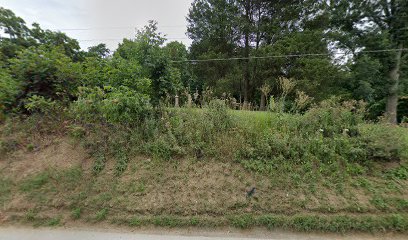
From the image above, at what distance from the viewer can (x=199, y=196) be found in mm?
3398

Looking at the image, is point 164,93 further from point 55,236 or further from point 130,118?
point 55,236

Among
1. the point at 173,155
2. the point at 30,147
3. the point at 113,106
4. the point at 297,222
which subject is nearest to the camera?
the point at 297,222

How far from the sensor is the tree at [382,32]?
13.3 meters

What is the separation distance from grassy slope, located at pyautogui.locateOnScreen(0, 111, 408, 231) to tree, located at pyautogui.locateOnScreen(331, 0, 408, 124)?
46.9 feet

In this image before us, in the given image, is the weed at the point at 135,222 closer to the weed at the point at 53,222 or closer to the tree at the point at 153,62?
the weed at the point at 53,222

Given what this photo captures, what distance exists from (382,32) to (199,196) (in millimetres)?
17870

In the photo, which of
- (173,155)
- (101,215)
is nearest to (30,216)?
(101,215)

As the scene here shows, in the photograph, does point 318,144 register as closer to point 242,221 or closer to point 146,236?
point 242,221

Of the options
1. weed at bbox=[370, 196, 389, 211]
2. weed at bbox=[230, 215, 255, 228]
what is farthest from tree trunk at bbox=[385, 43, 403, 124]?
weed at bbox=[230, 215, 255, 228]

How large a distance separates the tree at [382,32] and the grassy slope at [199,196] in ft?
46.9

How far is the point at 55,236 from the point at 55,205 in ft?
2.17

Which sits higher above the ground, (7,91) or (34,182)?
(7,91)

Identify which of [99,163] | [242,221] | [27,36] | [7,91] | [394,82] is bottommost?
[242,221]

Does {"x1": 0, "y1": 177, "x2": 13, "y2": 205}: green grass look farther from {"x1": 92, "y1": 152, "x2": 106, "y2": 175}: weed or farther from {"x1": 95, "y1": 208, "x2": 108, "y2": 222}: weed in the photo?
{"x1": 95, "y1": 208, "x2": 108, "y2": 222}: weed
